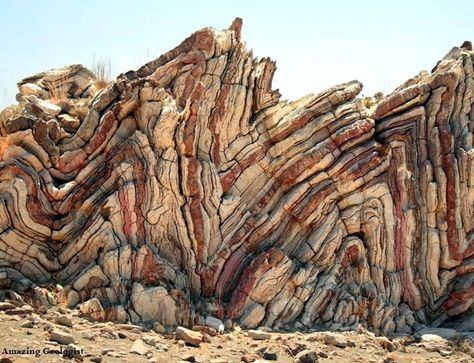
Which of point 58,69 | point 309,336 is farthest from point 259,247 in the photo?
point 58,69

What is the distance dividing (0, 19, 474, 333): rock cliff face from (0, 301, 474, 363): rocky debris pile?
3.16 feet

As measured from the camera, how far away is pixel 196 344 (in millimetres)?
14531

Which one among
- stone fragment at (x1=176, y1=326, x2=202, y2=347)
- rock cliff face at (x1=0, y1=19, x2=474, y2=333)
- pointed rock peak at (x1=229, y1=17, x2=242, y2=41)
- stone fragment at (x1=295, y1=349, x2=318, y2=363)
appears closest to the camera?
stone fragment at (x1=295, y1=349, x2=318, y2=363)

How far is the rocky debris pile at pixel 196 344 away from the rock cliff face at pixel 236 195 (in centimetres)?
96

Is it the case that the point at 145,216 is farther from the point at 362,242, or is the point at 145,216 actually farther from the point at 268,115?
the point at 362,242

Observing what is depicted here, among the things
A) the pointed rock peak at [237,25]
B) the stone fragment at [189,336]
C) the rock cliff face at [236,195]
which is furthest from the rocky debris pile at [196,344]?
the pointed rock peak at [237,25]

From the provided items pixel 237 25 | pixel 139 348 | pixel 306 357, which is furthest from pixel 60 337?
pixel 237 25

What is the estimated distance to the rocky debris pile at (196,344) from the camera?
12.4 meters

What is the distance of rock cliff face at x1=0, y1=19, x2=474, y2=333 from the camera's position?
54.5 ft

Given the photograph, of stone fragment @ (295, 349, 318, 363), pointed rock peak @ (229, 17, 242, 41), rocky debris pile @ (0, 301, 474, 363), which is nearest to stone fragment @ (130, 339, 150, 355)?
rocky debris pile @ (0, 301, 474, 363)

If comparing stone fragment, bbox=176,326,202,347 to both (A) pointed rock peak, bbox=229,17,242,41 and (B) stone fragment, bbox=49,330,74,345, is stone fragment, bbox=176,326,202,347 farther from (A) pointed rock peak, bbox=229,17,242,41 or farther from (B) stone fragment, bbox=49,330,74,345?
(A) pointed rock peak, bbox=229,17,242,41

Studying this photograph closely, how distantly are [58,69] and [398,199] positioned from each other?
12.1 metres

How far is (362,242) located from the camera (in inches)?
786

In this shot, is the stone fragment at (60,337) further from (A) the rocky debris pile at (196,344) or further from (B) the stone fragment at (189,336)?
(B) the stone fragment at (189,336)
